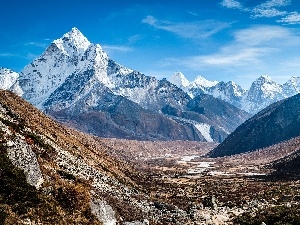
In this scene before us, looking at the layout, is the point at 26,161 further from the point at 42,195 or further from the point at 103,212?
the point at 103,212

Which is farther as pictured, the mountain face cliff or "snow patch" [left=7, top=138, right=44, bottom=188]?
"snow patch" [left=7, top=138, right=44, bottom=188]

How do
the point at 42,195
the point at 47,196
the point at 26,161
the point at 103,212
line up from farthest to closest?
the point at 103,212 → the point at 26,161 → the point at 47,196 → the point at 42,195

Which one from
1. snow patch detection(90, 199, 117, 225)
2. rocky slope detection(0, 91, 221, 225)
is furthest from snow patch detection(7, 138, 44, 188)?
snow patch detection(90, 199, 117, 225)

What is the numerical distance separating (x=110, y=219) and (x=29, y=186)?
10.1 meters

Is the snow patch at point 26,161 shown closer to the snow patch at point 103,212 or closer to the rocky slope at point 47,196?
the rocky slope at point 47,196

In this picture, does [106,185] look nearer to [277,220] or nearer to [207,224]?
[207,224]

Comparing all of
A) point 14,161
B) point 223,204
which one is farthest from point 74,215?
point 223,204

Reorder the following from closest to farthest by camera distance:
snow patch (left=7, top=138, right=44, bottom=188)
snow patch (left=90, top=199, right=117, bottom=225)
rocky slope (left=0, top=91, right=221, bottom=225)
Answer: rocky slope (left=0, top=91, right=221, bottom=225) < snow patch (left=7, top=138, right=44, bottom=188) < snow patch (left=90, top=199, right=117, bottom=225)

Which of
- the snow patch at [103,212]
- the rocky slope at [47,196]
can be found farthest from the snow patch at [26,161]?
the snow patch at [103,212]

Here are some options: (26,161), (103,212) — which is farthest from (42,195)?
(103,212)

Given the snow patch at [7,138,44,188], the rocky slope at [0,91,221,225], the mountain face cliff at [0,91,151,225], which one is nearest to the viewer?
the mountain face cliff at [0,91,151,225]

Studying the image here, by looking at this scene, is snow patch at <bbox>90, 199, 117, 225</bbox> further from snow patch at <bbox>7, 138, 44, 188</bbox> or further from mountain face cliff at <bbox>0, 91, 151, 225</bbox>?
snow patch at <bbox>7, 138, 44, 188</bbox>

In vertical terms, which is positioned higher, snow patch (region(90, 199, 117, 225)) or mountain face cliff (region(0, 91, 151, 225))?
mountain face cliff (region(0, 91, 151, 225))

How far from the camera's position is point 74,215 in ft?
137
